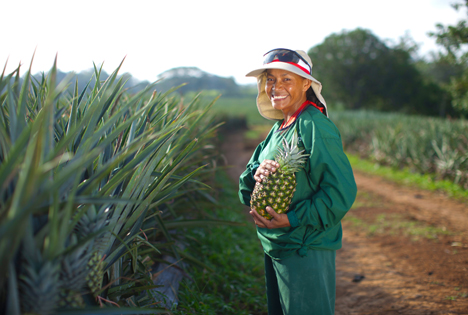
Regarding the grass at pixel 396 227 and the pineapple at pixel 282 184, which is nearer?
the pineapple at pixel 282 184

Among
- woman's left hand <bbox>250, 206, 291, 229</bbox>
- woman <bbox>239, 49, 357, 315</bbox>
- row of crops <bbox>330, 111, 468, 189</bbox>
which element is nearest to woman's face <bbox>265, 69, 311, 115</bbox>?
woman <bbox>239, 49, 357, 315</bbox>

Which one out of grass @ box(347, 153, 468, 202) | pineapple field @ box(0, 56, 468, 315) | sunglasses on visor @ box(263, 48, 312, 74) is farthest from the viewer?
grass @ box(347, 153, 468, 202)

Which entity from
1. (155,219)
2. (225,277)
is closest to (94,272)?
(155,219)

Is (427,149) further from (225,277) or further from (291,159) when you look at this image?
(291,159)

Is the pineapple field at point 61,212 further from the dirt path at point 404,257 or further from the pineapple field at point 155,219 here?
the dirt path at point 404,257

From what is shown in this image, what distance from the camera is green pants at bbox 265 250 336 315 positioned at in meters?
1.67

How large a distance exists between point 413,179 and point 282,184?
302 inches

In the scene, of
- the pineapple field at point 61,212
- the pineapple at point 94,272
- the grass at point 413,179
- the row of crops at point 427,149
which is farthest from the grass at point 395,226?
the pineapple at point 94,272

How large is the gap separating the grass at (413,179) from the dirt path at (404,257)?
0.34 meters

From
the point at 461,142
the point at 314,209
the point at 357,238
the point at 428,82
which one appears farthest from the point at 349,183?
the point at 428,82

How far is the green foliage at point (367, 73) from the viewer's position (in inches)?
1470

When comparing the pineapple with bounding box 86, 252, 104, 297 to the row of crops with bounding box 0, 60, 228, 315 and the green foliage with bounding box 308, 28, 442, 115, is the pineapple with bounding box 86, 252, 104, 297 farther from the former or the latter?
the green foliage with bounding box 308, 28, 442, 115

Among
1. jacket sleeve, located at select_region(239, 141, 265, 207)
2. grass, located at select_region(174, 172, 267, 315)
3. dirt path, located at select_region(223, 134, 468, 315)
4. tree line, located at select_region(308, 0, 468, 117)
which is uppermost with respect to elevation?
tree line, located at select_region(308, 0, 468, 117)

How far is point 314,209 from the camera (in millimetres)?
1598
